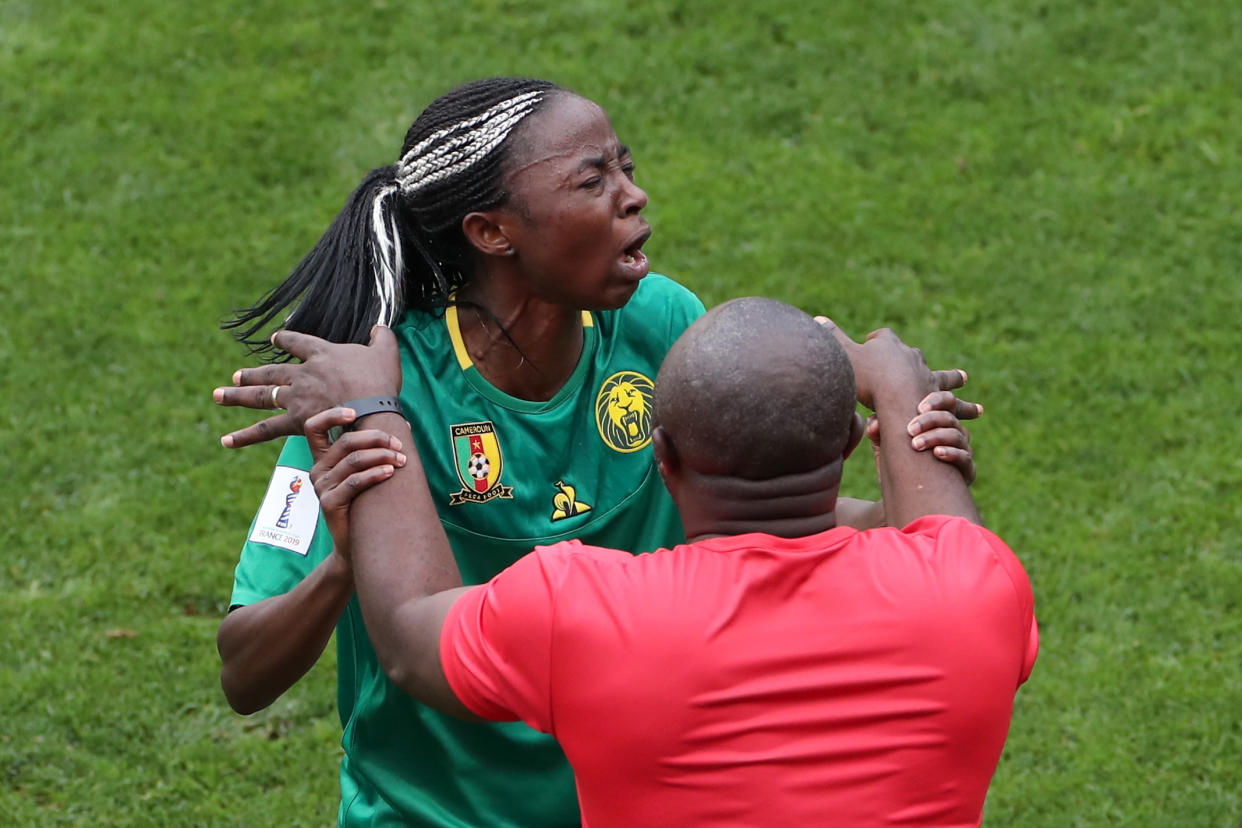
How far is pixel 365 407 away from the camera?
2.75 m

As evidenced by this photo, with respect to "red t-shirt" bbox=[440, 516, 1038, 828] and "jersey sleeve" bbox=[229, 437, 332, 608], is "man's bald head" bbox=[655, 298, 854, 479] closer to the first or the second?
"red t-shirt" bbox=[440, 516, 1038, 828]

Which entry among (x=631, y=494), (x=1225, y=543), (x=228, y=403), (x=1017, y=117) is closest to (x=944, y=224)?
(x=1017, y=117)

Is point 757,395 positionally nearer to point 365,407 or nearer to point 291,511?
point 365,407

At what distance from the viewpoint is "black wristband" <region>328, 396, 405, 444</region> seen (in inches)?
108

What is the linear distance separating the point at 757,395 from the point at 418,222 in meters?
1.29

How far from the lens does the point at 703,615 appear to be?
7.20 ft

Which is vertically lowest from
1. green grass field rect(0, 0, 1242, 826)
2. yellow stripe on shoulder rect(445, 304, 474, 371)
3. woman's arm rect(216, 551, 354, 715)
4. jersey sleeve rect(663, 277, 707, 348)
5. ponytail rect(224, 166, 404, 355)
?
green grass field rect(0, 0, 1242, 826)

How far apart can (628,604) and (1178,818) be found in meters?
3.35

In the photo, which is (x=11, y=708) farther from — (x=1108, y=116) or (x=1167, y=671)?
(x=1108, y=116)

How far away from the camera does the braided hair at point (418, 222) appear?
3117mm

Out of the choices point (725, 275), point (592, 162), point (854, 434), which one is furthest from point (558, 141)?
point (725, 275)

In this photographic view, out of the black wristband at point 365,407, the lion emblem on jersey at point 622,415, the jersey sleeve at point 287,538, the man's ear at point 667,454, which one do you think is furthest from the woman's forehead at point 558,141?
the man's ear at point 667,454

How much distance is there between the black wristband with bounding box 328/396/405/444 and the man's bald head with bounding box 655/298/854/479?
640 millimetres

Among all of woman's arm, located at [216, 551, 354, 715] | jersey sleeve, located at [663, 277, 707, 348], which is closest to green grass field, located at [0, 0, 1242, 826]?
woman's arm, located at [216, 551, 354, 715]
